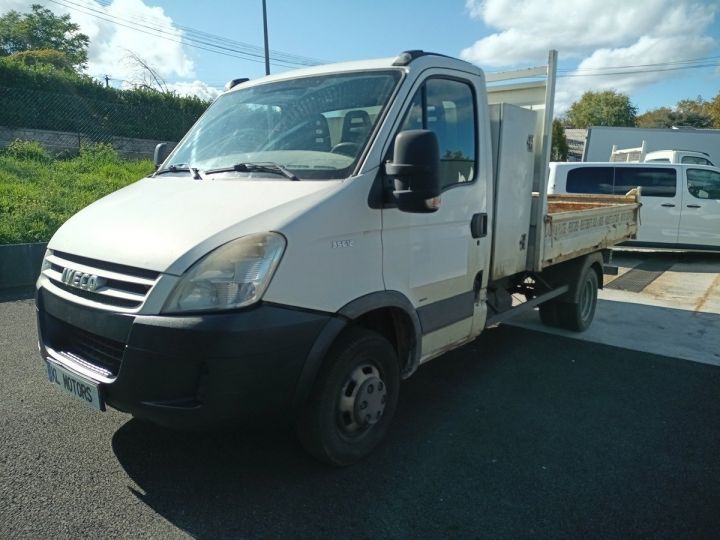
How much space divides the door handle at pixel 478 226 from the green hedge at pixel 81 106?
1421 cm

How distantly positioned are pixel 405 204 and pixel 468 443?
1.62 m

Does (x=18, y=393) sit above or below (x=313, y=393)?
below

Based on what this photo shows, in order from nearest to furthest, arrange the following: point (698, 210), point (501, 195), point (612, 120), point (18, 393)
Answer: point (18, 393)
point (501, 195)
point (698, 210)
point (612, 120)

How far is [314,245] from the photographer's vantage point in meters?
2.63

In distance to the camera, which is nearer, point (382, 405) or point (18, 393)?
point (382, 405)

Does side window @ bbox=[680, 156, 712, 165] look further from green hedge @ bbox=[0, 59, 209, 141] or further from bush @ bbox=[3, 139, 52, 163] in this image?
bush @ bbox=[3, 139, 52, 163]

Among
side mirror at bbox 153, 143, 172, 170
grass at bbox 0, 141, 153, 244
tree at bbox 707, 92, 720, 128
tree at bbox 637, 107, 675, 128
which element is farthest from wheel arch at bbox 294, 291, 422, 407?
tree at bbox 637, 107, 675, 128

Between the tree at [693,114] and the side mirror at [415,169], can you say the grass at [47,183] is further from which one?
the tree at [693,114]

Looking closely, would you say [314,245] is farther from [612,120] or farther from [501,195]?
[612,120]

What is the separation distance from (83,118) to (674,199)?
1500cm

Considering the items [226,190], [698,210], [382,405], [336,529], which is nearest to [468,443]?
[382,405]

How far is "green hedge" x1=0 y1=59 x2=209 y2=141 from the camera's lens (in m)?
14.0

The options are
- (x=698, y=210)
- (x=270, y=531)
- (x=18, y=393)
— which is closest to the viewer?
(x=270, y=531)

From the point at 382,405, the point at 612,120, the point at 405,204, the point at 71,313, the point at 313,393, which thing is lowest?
the point at 382,405
